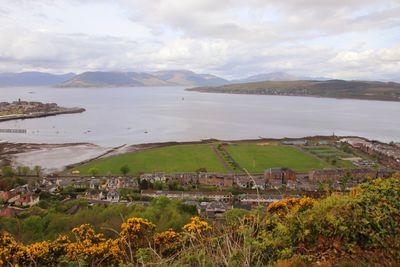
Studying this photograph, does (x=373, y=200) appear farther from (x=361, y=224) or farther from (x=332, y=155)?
(x=332, y=155)

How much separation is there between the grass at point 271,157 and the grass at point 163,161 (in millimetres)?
2049

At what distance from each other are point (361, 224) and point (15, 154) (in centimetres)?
3147

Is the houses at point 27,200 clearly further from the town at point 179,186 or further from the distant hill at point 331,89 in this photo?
the distant hill at point 331,89

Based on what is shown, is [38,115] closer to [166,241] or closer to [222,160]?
[222,160]

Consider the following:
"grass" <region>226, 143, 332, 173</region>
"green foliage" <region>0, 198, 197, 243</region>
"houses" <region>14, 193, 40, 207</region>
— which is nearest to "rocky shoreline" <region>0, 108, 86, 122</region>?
"grass" <region>226, 143, 332, 173</region>

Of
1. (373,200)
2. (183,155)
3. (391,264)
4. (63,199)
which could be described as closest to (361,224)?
(373,200)

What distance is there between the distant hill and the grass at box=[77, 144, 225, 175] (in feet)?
316

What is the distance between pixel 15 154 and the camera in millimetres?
30016

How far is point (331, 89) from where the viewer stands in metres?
124

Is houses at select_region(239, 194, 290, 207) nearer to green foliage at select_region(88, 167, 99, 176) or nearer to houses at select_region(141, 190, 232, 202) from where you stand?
houses at select_region(141, 190, 232, 202)

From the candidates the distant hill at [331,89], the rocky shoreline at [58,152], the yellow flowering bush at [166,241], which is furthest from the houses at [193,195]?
the distant hill at [331,89]

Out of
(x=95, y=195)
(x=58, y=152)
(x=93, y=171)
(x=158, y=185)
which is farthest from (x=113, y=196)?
(x=58, y=152)

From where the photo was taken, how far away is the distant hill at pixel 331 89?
113 meters

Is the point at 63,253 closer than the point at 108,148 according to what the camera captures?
Yes
